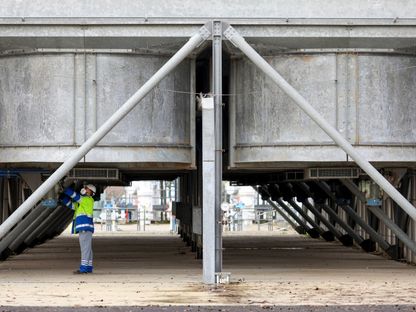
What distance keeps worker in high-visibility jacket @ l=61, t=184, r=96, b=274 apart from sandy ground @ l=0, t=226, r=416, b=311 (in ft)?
1.43

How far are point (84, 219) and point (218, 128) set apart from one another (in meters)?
3.49

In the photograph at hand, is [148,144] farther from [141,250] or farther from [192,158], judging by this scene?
A: [141,250]

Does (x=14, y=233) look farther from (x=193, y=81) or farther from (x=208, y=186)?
(x=208, y=186)

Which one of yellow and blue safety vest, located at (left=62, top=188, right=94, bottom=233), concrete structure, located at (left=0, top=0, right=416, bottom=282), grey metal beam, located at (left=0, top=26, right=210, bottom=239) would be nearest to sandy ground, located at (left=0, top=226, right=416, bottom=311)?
yellow and blue safety vest, located at (left=62, top=188, right=94, bottom=233)

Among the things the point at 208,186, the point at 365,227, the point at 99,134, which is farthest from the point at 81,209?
the point at 365,227

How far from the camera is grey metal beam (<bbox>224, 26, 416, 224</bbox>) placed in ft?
59.6

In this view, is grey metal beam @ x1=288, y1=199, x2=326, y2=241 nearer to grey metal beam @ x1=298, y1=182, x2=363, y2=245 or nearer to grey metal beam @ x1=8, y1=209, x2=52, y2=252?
grey metal beam @ x1=298, y1=182, x2=363, y2=245

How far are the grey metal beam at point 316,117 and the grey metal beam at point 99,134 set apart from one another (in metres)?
0.70

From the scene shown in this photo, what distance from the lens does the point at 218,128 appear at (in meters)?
18.0

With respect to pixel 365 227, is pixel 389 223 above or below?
above

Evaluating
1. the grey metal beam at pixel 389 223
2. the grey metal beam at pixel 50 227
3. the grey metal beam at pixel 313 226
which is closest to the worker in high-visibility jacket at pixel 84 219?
the grey metal beam at pixel 389 223

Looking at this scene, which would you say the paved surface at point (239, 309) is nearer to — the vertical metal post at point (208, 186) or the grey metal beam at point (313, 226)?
the vertical metal post at point (208, 186)

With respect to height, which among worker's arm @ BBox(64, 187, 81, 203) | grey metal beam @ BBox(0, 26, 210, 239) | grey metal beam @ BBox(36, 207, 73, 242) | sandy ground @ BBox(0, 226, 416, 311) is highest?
grey metal beam @ BBox(0, 26, 210, 239)

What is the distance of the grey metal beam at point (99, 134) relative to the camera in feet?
58.5
